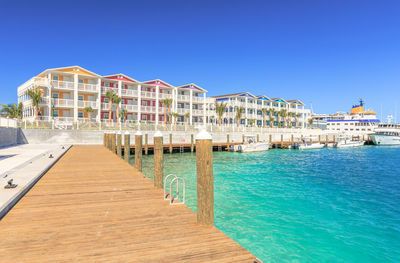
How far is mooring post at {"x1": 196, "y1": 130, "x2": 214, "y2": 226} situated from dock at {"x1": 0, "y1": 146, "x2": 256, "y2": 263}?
0.73 ft

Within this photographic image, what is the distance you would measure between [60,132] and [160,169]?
93.9 feet

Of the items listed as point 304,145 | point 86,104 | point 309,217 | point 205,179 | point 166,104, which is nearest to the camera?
point 205,179

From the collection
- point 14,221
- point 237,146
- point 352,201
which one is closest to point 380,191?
point 352,201

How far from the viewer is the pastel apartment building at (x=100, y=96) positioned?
4084 centimetres

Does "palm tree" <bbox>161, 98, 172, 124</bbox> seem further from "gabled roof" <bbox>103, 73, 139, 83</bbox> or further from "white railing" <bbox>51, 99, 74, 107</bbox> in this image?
"white railing" <bbox>51, 99, 74, 107</bbox>

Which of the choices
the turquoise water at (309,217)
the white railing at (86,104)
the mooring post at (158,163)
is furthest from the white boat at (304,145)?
the mooring post at (158,163)

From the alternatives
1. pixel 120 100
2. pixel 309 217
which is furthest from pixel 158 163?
pixel 120 100

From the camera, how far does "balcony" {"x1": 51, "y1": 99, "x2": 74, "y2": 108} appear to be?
132ft

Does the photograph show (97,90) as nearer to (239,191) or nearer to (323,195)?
(239,191)

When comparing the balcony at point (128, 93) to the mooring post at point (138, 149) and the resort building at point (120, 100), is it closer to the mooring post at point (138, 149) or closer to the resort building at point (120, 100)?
the resort building at point (120, 100)

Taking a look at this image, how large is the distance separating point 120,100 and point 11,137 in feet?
61.0

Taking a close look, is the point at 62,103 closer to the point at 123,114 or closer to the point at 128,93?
the point at 123,114

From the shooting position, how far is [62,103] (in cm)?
4094

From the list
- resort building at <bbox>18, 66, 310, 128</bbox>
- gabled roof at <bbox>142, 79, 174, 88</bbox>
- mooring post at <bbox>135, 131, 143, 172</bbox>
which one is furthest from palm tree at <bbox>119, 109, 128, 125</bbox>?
mooring post at <bbox>135, 131, 143, 172</bbox>
